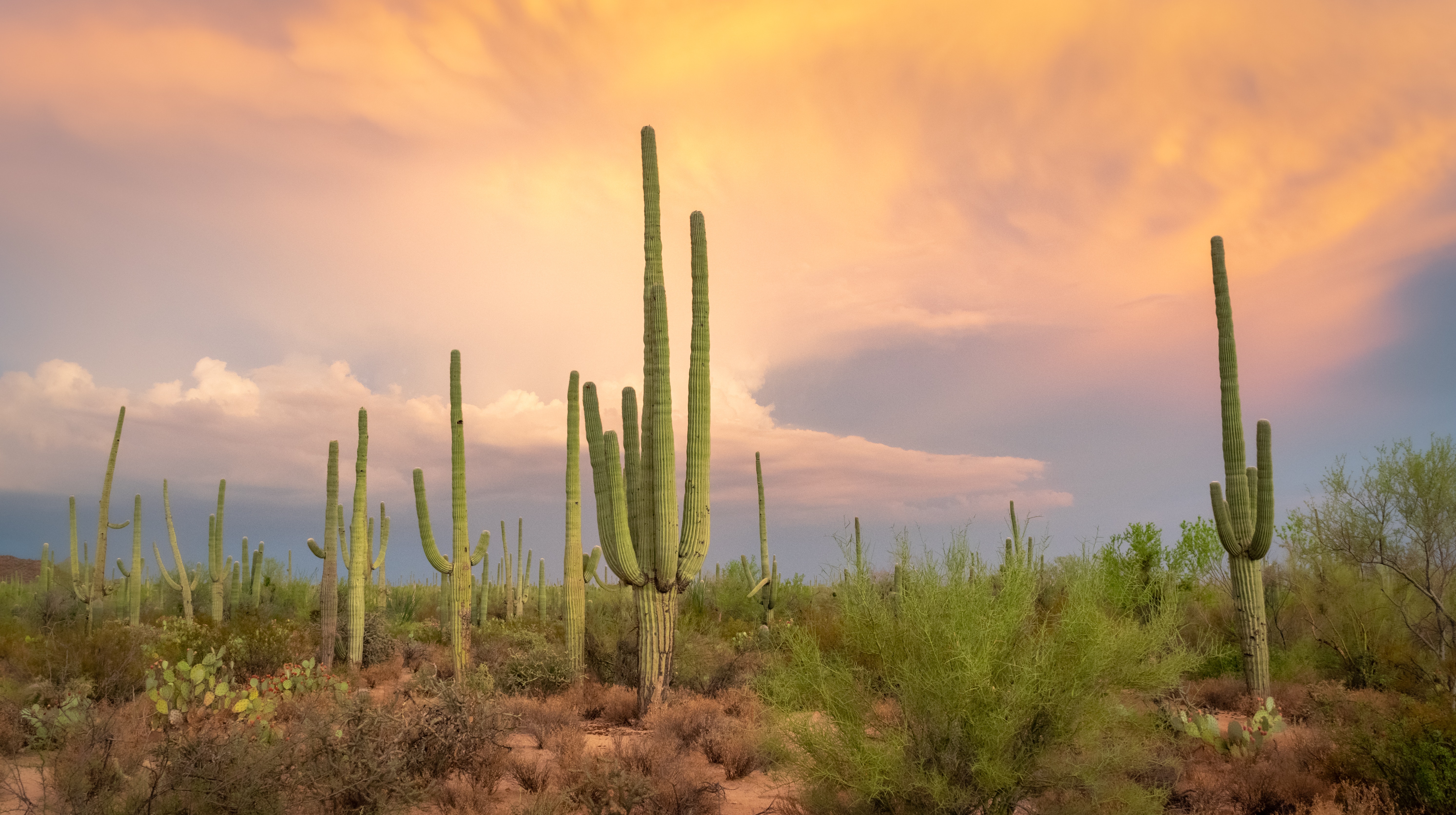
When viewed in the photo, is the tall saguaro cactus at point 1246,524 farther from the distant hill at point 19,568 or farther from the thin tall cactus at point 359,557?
the distant hill at point 19,568

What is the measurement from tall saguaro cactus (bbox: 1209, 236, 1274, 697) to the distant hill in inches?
2230

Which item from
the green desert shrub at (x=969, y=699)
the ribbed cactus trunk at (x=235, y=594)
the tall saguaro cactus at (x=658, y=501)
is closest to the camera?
the green desert shrub at (x=969, y=699)

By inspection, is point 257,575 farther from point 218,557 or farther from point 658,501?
point 658,501

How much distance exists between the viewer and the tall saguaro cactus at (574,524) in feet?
50.8

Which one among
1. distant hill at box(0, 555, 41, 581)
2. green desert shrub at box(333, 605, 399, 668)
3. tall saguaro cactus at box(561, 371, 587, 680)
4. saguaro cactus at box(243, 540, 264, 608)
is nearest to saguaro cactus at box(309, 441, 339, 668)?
green desert shrub at box(333, 605, 399, 668)

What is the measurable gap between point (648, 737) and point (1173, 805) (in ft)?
18.5

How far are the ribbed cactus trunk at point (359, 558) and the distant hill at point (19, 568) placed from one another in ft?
139

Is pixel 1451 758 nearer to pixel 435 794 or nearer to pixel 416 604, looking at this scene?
pixel 435 794

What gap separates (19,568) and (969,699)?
2526 inches

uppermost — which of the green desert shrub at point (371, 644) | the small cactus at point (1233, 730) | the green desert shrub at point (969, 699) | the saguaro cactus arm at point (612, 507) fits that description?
the saguaro cactus arm at point (612, 507)

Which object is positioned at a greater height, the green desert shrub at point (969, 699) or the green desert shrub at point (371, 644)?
the green desert shrub at point (969, 699)

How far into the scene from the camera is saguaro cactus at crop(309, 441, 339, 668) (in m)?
17.2

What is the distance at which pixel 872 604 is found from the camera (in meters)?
7.45

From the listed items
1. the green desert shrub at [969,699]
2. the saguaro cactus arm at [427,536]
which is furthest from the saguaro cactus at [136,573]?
the green desert shrub at [969,699]
